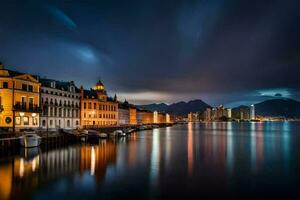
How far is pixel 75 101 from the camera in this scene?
10312cm

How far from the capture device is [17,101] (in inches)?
2623

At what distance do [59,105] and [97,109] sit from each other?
29.3 metres

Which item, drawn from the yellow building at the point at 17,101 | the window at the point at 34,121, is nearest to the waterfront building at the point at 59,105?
the window at the point at 34,121

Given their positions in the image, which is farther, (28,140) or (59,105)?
(59,105)

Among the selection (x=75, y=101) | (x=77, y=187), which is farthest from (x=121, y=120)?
(x=77, y=187)

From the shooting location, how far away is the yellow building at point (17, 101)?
64.6 m

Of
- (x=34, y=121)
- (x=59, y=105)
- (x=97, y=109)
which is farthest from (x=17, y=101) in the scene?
(x=97, y=109)

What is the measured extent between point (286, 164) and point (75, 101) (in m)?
77.5

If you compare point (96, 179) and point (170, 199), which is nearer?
point (170, 199)

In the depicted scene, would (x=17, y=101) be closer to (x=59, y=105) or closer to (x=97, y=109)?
(x=59, y=105)

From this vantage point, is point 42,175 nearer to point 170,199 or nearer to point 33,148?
point 170,199

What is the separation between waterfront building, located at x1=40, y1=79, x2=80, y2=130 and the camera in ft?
273

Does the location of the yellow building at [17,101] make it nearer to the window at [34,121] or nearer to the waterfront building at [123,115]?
the window at [34,121]

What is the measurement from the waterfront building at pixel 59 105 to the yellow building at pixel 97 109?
7049mm
